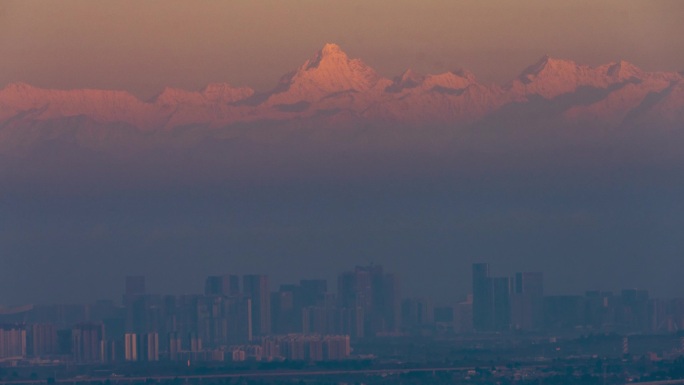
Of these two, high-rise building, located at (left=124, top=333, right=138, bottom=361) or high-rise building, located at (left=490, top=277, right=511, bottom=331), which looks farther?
high-rise building, located at (left=490, top=277, right=511, bottom=331)

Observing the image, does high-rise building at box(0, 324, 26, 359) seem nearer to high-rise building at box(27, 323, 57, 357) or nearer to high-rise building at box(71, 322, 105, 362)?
high-rise building at box(27, 323, 57, 357)

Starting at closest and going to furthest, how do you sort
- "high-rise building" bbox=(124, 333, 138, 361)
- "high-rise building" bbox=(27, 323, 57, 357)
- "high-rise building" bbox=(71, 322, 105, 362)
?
"high-rise building" bbox=(71, 322, 105, 362), "high-rise building" bbox=(124, 333, 138, 361), "high-rise building" bbox=(27, 323, 57, 357)

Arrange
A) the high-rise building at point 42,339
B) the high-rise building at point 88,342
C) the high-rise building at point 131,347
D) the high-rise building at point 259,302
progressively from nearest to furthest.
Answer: the high-rise building at point 88,342 → the high-rise building at point 131,347 → the high-rise building at point 42,339 → the high-rise building at point 259,302

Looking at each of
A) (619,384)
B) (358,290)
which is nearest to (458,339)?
(358,290)

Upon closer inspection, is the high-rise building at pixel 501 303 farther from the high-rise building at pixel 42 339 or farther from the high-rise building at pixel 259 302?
the high-rise building at pixel 42 339

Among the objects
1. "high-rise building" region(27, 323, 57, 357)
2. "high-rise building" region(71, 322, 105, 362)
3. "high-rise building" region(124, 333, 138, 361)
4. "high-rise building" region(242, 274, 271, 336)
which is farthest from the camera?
"high-rise building" region(242, 274, 271, 336)
